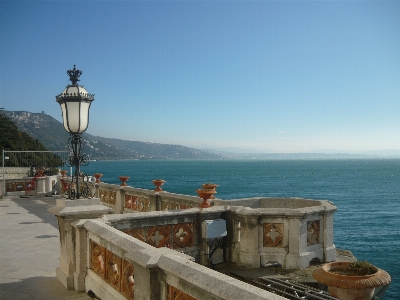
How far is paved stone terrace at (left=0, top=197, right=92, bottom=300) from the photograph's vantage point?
603 cm

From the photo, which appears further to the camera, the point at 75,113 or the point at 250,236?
the point at 250,236

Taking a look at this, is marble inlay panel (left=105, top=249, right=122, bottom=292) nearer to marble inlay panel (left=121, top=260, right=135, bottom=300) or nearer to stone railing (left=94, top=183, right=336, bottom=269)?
marble inlay panel (left=121, top=260, right=135, bottom=300)

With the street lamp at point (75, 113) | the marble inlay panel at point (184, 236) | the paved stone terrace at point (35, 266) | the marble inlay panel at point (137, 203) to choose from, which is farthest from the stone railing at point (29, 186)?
the street lamp at point (75, 113)

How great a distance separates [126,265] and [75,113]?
289 cm

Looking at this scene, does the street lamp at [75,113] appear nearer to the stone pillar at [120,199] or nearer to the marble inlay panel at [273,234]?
the marble inlay panel at [273,234]

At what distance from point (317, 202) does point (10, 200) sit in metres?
15.5

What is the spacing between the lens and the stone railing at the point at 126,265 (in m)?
3.29

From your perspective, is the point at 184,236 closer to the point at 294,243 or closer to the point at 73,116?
the point at 294,243

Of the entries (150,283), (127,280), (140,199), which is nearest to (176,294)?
(150,283)

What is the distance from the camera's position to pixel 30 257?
26.8ft

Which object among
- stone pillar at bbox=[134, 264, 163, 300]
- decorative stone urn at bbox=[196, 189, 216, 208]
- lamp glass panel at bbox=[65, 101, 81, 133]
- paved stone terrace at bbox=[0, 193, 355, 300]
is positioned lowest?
paved stone terrace at bbox=[0, 193, 355, 300]

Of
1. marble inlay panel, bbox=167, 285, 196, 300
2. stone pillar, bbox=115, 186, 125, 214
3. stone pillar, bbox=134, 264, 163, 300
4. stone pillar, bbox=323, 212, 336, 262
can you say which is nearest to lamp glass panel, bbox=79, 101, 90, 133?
stone pillar, bbox=134, 264, 163, 300

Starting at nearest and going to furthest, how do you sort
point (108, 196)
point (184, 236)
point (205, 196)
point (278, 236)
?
point (184, 236)
point (278, 236)
point (205, 196)
point (108, 196)

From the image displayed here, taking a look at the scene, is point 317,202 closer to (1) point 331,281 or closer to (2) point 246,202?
(2) point 246,202
